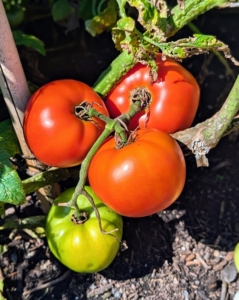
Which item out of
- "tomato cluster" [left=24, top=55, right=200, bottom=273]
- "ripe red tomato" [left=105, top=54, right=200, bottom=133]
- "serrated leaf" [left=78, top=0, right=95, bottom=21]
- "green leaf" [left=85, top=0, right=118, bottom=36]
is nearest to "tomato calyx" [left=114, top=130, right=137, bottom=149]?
"tomato cluster" [left=24, top=55, right=200, bottom=273]

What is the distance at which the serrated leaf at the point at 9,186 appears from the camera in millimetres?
A: 1048

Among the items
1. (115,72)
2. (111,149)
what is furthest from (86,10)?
(111,149)

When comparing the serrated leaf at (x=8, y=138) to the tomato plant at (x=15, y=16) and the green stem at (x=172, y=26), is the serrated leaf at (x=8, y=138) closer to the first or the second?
the green stem at (x=172, y=26)

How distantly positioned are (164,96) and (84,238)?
420mm

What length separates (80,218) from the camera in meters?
A: 1.22

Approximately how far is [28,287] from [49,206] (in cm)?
24

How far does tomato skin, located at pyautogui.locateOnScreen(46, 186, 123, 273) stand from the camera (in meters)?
1.20

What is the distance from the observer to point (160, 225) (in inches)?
56.7

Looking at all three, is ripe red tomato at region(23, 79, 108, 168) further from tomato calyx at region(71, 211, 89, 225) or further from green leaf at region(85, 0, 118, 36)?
green leaf at region(85, 0, 118, 36)

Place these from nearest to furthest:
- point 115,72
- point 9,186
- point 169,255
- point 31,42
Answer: point 9,186, point 115,72, point 169,255, point 31,42

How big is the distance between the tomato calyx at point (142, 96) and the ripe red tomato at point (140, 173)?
0.37ft

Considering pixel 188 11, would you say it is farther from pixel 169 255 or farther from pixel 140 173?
pixel 169 255

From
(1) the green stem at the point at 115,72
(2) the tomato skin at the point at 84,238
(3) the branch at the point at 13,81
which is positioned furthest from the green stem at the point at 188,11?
(2) the tomato skin at the point at 84,238

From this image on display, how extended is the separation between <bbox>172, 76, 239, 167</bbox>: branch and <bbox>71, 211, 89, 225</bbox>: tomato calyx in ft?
1.02
